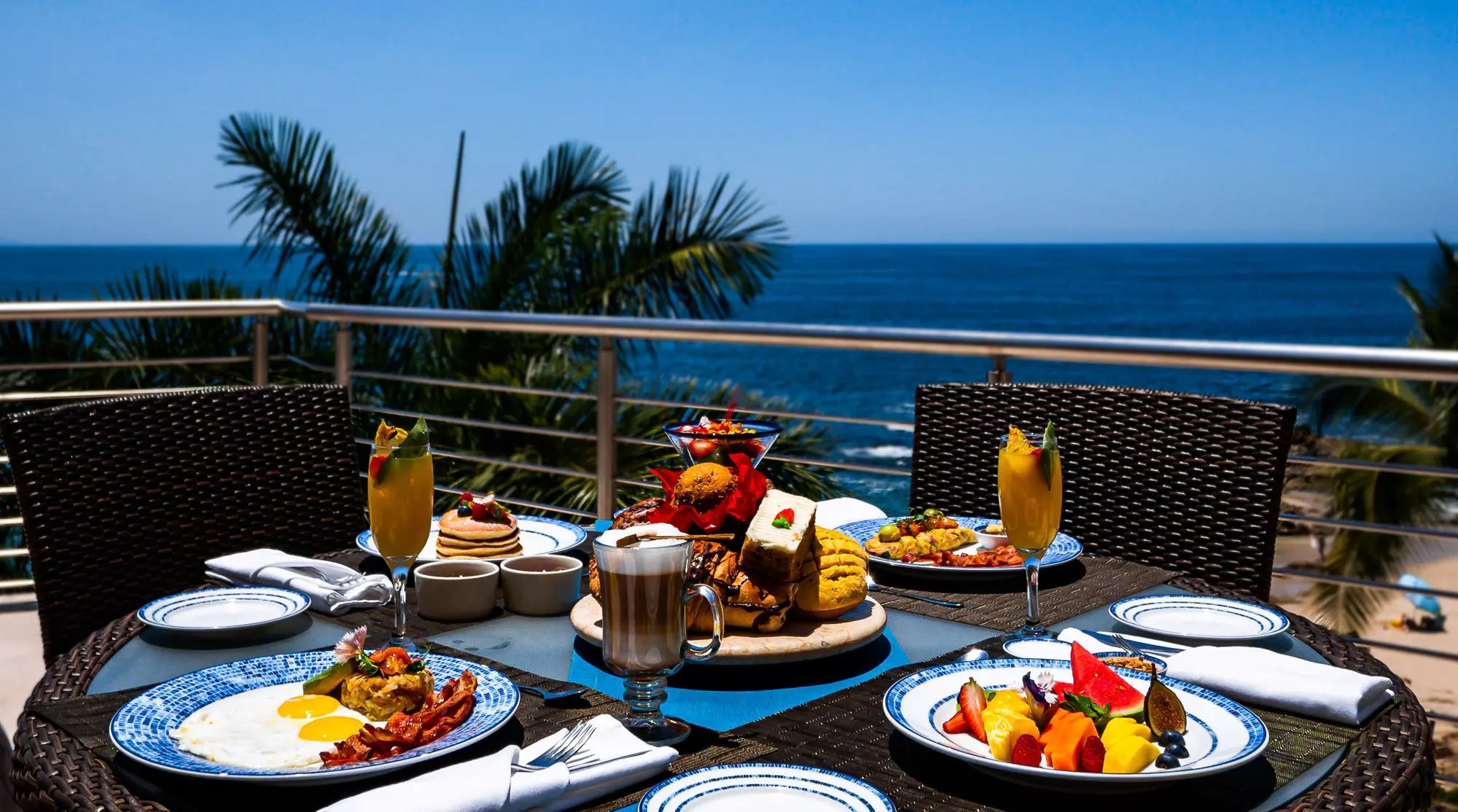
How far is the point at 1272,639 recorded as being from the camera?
1356mm

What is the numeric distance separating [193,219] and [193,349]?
37294 mm

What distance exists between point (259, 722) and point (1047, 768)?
26.2 inches

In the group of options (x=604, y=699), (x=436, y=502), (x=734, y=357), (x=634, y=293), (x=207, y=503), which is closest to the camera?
(x=604, y=699)

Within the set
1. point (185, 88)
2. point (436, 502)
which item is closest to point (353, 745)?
point (436, 502)

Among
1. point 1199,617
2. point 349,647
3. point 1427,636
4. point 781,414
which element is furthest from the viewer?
point 1427,636

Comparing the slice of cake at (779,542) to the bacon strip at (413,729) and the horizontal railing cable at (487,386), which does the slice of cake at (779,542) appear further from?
the horizontal railing cable at (487,386)

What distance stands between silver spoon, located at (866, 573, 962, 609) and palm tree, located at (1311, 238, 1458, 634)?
11517 millimetres

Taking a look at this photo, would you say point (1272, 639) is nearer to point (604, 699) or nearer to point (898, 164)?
point (604, 699)

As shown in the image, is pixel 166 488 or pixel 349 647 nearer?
pixel 349 647

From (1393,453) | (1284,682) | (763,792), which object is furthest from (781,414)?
(1393,453)

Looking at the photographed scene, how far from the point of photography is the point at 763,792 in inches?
34.7

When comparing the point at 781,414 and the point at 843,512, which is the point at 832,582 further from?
the point at 781,414

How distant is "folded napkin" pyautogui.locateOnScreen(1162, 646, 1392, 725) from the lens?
107cm

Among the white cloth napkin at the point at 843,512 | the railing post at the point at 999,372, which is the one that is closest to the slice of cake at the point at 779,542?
the white cloth napkin at the point at 843,512
